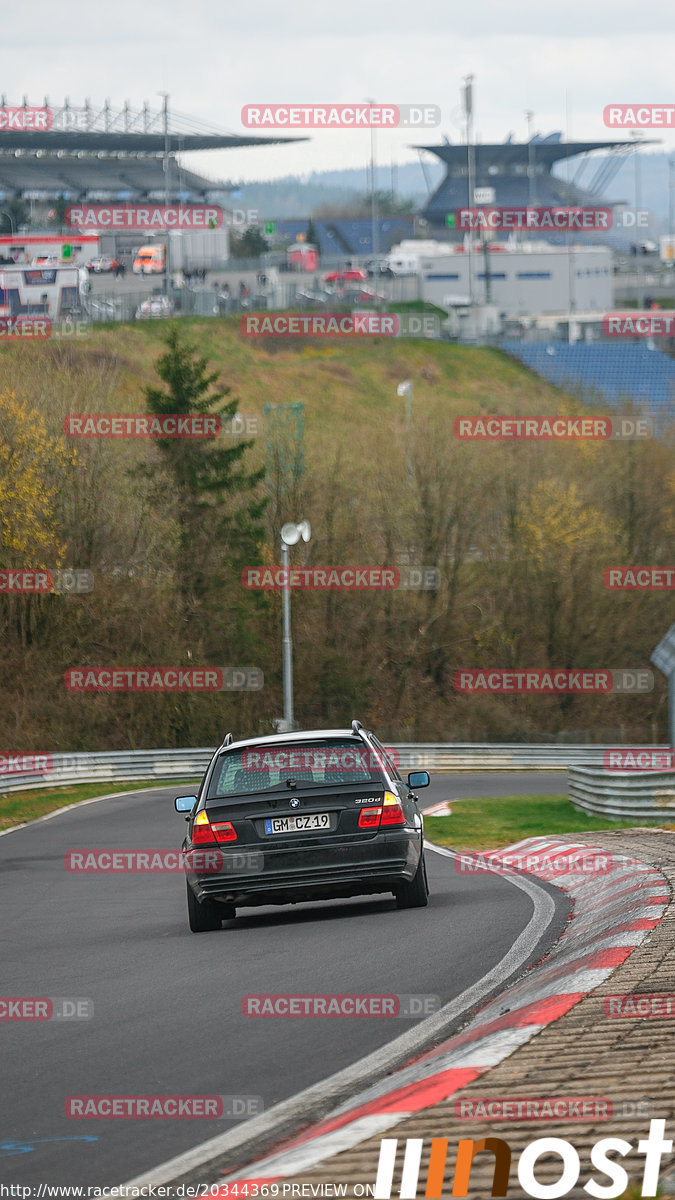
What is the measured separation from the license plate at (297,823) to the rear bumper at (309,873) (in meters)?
0.15

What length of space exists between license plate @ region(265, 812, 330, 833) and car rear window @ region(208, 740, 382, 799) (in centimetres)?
26

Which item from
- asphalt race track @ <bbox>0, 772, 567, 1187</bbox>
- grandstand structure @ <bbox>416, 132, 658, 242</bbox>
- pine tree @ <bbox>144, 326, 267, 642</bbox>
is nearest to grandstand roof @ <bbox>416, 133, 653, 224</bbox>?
grandstand structure @ <bbox>416, 132, 658, 242</bbox>

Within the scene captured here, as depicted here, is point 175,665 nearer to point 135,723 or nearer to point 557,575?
point 135,723

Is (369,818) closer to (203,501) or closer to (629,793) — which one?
(629,793)

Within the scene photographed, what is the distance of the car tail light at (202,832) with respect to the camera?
1095 centimetres

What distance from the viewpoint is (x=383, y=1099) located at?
18.8 ft

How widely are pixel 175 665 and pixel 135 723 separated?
7.06ft

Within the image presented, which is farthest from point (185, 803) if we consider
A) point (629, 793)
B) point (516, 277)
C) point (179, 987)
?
point (516, 277)

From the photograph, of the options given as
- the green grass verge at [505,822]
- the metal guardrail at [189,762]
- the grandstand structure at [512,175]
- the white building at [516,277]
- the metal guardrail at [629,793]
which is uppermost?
the grandstand structure at [512,175]

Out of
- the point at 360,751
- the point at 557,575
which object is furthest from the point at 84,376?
the point at 360,751

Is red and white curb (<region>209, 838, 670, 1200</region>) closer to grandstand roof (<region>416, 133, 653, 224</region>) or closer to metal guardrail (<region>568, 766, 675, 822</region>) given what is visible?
metal guardrail (<region>568, 766, 675, 822</region>)

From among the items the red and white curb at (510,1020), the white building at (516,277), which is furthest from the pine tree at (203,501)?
the white building at (516,277)

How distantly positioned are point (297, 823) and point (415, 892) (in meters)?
1.26

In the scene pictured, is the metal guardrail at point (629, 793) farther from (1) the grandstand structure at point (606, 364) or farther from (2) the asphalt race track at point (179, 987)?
(1) the grandstand structure at point (606, 364)
